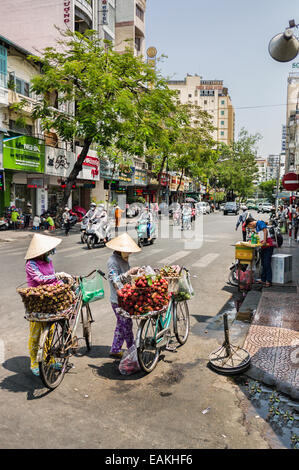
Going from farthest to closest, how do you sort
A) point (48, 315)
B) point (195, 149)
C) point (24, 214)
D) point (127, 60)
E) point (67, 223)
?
point (195, 149)
point (24, 214)
point (127, 60)
point (67, 223)
point (48, 315)

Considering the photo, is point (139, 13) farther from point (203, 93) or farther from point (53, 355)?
point (203, 93)

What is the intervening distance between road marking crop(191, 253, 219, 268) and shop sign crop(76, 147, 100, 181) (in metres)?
18.0

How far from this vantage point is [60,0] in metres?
28.4

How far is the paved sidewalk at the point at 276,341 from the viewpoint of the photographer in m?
4.91

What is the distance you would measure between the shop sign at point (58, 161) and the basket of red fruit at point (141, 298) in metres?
22.3

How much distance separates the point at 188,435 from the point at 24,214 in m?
23.6

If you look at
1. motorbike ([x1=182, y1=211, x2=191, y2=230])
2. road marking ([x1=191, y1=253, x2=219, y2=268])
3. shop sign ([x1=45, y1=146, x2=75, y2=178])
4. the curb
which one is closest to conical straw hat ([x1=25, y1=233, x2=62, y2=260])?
the curb

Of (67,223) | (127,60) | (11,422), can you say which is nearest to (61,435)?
(11,422)

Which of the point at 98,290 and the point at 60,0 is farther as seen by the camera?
the point at 60,0

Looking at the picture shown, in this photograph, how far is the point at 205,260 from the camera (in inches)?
535

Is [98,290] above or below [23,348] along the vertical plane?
above

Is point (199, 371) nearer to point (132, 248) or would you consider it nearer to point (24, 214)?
point (132, 248)

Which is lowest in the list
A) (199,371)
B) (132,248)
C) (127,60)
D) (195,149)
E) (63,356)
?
(199,371)

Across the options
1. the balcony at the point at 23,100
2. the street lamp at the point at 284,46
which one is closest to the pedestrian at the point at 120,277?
the street lamp at the point at 284,46
